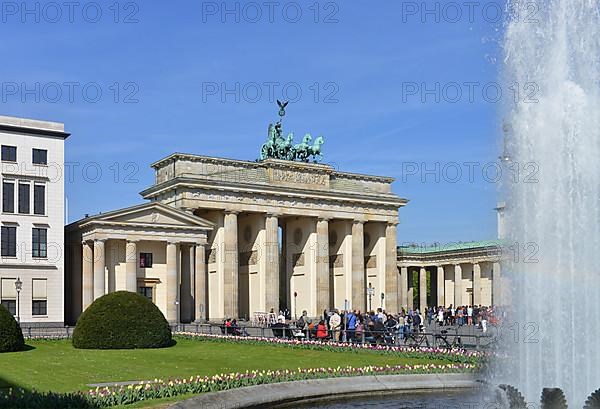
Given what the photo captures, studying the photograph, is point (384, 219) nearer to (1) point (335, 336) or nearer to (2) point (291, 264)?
(2) point (291, 264)

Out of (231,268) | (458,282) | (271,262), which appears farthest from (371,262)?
(231,268)

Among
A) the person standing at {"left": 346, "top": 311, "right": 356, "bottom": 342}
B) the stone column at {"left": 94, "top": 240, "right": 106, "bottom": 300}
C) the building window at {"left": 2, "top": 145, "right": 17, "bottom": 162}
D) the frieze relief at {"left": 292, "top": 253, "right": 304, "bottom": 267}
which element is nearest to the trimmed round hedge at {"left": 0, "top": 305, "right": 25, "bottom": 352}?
the person standing at {"left": 346, "top": 311, "right": 356, "bottom": 342}

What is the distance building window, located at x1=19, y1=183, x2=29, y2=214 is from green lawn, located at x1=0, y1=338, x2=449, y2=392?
24667 mm

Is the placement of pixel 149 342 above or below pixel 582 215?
below

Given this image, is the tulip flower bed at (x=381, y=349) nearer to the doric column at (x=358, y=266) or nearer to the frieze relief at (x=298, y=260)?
the frieze relief at (x=298, y=260)

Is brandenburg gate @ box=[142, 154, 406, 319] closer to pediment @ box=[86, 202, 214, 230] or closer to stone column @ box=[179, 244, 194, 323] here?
stone column @ box=[179, 244, 194, 323]

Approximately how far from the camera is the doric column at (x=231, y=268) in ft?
242

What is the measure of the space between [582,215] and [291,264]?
6808cm

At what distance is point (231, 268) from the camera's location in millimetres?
74312

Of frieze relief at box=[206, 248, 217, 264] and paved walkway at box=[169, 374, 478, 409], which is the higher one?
frieze relief at box=[206, 248, 217, 264]

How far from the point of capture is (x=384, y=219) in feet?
281

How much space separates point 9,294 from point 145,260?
438 inches

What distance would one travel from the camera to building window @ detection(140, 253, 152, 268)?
217 ft

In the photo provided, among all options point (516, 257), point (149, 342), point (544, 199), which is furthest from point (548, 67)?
point (149, 342)
